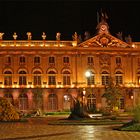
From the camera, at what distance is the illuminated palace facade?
64688mm

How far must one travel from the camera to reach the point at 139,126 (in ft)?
79.5

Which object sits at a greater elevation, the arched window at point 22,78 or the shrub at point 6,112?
the arched window at point 22,78

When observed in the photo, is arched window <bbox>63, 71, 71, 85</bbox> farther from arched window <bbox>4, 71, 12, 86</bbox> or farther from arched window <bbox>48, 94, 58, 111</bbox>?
arched window <bbox>4, 71, 12, 86</bbox>

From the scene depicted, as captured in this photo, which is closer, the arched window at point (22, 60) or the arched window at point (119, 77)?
the arched window at point (22, 60)

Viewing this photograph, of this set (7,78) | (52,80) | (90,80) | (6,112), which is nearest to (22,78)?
(7,78)

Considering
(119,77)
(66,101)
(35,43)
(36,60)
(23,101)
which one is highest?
(35,43)

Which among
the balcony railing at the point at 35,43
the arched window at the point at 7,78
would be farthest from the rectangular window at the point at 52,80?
the arched window at the point at 7,78

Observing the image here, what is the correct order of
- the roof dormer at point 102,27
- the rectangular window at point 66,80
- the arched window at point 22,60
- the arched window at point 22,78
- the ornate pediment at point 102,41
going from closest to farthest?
the arched window at point 22,78 < the arched window at point 22,60 < the rectangular window at point 66,80 < the ornate pediment at point 102,41 < the roof dormer at point 102,27

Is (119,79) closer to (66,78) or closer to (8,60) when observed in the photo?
(66,78)

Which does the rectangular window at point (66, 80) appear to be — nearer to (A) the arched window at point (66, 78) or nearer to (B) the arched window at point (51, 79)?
(A) the arched window at point (66, 78)

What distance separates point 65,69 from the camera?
66.2 metres

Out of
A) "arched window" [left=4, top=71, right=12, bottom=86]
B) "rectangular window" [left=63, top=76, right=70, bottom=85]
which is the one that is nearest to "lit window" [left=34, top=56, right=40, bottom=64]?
"arched window" [left=4, top=71, right=12, bottom=86]

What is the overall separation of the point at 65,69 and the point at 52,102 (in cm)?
573

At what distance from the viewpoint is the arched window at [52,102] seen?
2564 inches
